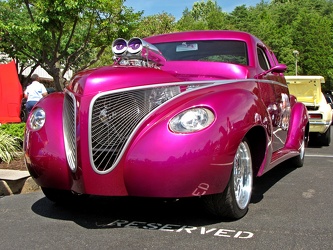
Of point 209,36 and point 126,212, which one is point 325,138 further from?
point 126,212

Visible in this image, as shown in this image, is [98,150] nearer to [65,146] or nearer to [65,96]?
[65,146]

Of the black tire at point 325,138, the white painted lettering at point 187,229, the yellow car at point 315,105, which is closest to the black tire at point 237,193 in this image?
the white painted lettering at point 187,229

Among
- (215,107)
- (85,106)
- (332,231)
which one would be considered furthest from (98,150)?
(332,231)

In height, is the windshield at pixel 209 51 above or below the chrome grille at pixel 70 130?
above

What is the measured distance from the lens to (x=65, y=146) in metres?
3.46

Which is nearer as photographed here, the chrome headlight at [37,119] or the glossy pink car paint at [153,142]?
the glossy pink car paint at [153,142]

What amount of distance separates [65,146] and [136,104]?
70 cm

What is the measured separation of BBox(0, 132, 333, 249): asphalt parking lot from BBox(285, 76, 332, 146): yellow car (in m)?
4.82

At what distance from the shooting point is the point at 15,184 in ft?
17.0

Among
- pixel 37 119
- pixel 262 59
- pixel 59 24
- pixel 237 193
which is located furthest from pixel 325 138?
pixel 59 24

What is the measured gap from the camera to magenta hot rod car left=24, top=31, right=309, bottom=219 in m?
3.13

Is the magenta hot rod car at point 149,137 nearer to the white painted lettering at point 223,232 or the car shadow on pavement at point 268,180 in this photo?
the white painted lettering at point 223,232

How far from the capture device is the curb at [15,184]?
5.10 metres

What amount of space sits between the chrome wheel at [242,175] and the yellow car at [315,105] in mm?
6132
